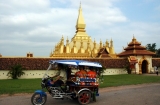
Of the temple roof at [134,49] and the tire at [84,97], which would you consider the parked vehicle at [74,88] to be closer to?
the tire at [84,97]

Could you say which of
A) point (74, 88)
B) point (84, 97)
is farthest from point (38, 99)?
point (84, 97)

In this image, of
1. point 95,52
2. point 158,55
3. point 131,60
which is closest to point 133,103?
point 131,60

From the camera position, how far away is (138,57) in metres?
29.5

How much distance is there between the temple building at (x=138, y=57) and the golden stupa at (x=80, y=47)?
4452mm

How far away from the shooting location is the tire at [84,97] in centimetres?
921

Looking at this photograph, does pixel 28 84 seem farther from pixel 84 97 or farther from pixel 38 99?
pixel 84 97

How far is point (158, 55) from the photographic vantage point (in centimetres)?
4709

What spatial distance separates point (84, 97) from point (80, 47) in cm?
2838

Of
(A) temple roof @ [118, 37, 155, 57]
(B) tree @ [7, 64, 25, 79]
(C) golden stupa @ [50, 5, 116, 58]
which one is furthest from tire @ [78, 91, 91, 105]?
(C) golden stupa @ [50, 5, 116, 58]

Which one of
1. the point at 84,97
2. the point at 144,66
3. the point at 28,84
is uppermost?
the point at 144,66

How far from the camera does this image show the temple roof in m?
29.7

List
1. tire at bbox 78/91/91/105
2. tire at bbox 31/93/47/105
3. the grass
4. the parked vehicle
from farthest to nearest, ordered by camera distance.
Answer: the grass < tire at bbox 78/91/91/105 < the parked vehicle < tire at bbox 31/93/47/105

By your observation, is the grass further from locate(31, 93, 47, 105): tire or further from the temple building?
the temple building

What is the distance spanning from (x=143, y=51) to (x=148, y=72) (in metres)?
3.15
